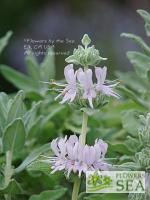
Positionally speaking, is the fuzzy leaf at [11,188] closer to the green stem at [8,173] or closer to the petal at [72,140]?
the green stem at [8,173]

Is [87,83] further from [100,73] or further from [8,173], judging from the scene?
[8,173]

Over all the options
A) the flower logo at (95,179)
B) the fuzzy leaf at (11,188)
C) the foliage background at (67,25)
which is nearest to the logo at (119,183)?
the flower logo at (95,179)

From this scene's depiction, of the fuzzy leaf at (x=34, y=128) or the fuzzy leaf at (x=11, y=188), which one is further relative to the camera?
the fuzzy leaf at (x=34, y=128)

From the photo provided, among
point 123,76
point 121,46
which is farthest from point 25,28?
point 123,76

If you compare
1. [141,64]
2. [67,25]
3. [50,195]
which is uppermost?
[67,25]

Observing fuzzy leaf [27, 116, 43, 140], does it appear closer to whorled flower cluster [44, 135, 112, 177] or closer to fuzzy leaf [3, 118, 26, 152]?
fuzzy leaf [3, 118, 26, 152]

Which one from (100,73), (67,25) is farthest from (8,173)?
(67,25)
